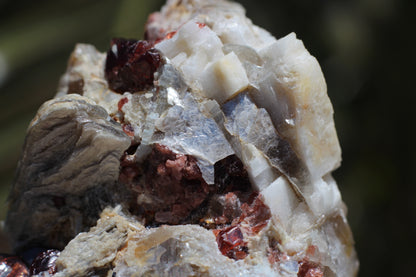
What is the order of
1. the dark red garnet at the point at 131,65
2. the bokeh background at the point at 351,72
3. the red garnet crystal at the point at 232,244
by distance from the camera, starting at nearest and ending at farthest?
the red garnet crystal at the point at 232,244 < the dark red garnet at the point at 131,65 < the bokeh background at the point at 351,72

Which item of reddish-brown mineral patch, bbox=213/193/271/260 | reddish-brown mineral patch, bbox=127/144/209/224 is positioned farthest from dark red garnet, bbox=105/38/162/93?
reddish-brown mineral patch, bbox=213/193/271/260

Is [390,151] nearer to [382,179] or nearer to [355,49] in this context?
[382,179]

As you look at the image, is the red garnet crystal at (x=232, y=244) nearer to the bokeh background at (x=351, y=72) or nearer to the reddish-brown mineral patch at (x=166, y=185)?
the reddish-brown mineral patch at (x=166, y=185)

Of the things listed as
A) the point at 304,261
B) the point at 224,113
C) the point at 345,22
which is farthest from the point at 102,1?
the point at 304,261

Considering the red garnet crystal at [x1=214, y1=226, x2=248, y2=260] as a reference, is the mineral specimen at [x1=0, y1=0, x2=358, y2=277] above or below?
above

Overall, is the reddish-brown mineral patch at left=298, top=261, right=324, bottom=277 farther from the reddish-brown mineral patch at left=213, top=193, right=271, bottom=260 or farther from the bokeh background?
the bokeh background

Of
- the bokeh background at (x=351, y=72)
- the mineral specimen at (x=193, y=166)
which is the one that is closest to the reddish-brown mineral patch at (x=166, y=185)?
the mineral specimen at (x=193, y=166)
